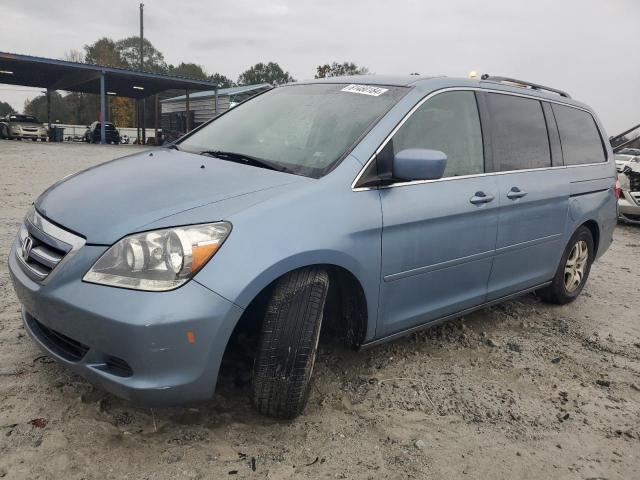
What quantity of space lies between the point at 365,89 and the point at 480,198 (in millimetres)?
929

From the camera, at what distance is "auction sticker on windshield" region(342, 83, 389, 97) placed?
9.76ft

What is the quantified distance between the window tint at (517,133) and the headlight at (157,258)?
6.85 ft

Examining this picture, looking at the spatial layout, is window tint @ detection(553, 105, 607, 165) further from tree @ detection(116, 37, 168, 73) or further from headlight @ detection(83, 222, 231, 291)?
tree @ detection(116, 37, 168, 73)

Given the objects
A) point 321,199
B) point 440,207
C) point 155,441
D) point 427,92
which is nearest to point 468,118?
point 427,92

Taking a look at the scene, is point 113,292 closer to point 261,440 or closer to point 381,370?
point 261,440

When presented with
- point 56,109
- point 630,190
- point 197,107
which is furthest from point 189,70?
point 630,190

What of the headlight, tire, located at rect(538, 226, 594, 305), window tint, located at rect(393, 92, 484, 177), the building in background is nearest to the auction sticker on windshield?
window tint, located at rect(393, 92, 484, 177)

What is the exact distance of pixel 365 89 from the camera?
3049mm

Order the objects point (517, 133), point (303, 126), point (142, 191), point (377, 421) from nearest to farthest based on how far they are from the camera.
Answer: point (142, 191)
point (377, 421)
point (303, 126)
point (517, 133)

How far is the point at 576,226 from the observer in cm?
403

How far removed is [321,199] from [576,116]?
9.89 ft

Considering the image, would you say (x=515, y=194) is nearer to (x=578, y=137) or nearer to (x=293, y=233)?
(x=578, y=137)

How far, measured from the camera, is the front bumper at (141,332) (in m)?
1.90

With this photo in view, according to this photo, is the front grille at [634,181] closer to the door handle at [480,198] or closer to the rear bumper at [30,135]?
the door handle at [480,198]
